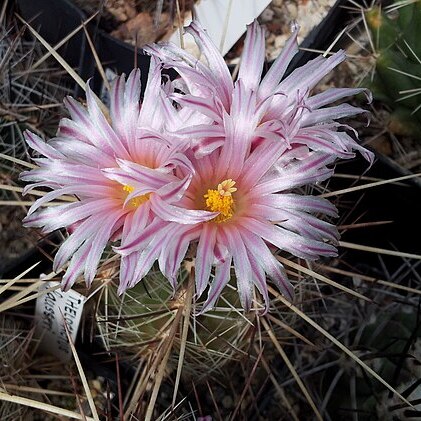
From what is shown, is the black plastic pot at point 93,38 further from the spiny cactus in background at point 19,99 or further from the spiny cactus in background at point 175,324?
the spiny cactus in background at point 175,324

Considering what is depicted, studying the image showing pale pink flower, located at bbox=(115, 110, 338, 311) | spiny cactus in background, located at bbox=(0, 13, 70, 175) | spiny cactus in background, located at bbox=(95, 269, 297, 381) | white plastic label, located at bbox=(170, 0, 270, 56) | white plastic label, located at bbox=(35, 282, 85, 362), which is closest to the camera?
pale pink flower, located at bbox=(115, 110, 338, 311)

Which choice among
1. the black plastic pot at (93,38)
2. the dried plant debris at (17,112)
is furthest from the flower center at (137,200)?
the black plastic pot at (93,38)

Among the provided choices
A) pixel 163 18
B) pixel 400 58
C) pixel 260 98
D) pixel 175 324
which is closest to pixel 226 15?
pixel 163 18

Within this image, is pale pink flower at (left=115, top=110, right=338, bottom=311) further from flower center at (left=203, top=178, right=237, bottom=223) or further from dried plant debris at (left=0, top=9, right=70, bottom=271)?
dried plant debris at (left=0, top=9, right=70, bottom=271)

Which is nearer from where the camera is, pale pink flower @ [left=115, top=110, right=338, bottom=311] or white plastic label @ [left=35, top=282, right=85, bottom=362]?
pale pink flower @ [left=115, top=110, right=338, bottom=311]

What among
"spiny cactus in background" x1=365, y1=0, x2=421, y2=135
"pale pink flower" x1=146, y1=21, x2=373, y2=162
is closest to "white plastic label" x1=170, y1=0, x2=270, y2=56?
"spiny cactus in background" x1=365, y1=0, x2=421, y2=135

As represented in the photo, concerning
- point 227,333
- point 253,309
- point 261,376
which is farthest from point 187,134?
point 261,376

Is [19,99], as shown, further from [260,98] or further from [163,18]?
[260,98]
